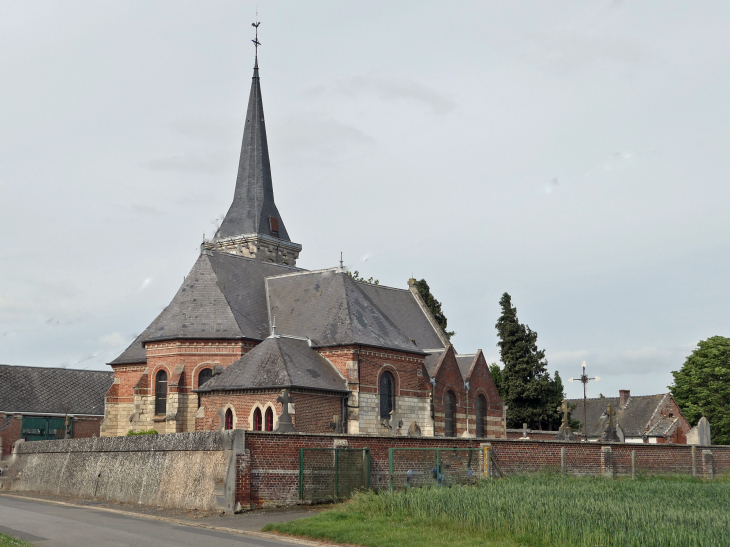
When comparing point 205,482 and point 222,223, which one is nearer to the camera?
point 205,482

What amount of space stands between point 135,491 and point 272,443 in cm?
558

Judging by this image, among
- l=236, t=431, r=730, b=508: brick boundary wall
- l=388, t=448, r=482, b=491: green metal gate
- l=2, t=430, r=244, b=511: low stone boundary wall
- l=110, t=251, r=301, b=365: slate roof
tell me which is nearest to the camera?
l=2, t=430, r=244, b=511: low stone boundary wall

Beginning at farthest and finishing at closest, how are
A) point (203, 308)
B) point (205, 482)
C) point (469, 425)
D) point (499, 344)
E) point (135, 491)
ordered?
1. point (499, 344)
2. point (469, 425)
3. point (203, 308)
4. point (135, 491)
5. point (205, 482)

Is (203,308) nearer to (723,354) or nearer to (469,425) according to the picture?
(469,425)

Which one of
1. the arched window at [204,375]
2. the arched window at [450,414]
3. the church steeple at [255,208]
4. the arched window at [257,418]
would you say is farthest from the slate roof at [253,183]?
the arched window at [257,418]

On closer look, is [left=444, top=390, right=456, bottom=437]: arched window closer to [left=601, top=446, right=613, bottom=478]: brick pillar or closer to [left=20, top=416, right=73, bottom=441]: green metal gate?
[left=601, top=446, right=613, bottom=478]: brick pillar

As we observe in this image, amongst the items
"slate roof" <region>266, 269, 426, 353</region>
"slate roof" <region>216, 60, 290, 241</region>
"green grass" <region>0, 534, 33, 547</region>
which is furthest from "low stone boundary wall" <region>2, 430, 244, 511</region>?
"slate roof" <region>216, 60, 290, 241</region>

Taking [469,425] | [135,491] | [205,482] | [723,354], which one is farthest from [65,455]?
[723,354]

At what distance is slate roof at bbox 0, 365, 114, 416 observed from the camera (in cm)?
5388

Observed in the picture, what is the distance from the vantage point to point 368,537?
1512 centimetres

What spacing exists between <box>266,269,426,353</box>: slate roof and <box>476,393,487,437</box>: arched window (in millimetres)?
6427

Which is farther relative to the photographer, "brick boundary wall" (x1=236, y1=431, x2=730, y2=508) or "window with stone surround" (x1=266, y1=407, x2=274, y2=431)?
"window with stone surround" (x1=266, y1=407, x2=274, y2=431)

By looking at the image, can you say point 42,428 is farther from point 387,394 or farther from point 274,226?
point 387,394

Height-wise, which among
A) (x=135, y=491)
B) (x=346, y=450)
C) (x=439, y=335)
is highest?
(x=439, y=335)
